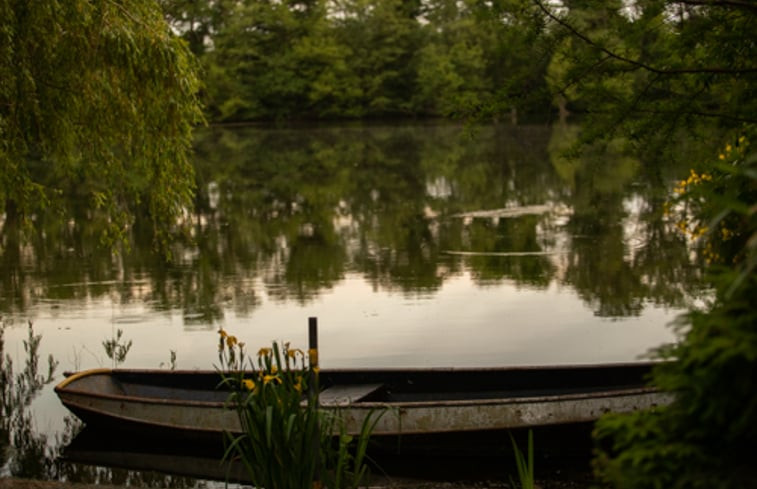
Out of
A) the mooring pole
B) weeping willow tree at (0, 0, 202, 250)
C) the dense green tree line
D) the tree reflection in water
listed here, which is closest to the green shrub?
the mooring pole

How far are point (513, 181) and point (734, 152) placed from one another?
25.6 metres

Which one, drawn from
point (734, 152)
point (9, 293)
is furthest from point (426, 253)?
point (734, 152)

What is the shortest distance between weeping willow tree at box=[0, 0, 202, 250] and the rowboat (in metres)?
2.15

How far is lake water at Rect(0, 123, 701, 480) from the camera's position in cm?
1178

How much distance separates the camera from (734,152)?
5.70 meters

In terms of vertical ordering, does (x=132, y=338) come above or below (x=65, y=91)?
below

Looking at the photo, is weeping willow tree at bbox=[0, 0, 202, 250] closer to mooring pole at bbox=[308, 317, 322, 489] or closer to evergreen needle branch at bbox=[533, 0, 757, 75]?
mooring pole at bbox=[308, 317, 322, 489]

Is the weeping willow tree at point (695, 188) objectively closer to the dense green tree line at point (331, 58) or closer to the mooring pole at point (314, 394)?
the mooring pole at point (314, 394)

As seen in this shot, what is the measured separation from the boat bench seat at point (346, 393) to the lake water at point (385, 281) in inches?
80.4

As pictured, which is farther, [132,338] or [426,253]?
[426,253]

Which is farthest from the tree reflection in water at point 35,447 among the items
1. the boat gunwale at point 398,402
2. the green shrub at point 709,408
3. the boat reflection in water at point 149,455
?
the green shrub at point 709,408

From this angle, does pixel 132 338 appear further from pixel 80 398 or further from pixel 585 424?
pixel 585 424

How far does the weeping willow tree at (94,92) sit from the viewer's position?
9.45m

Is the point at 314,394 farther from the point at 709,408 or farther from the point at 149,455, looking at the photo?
the point at 149,455
